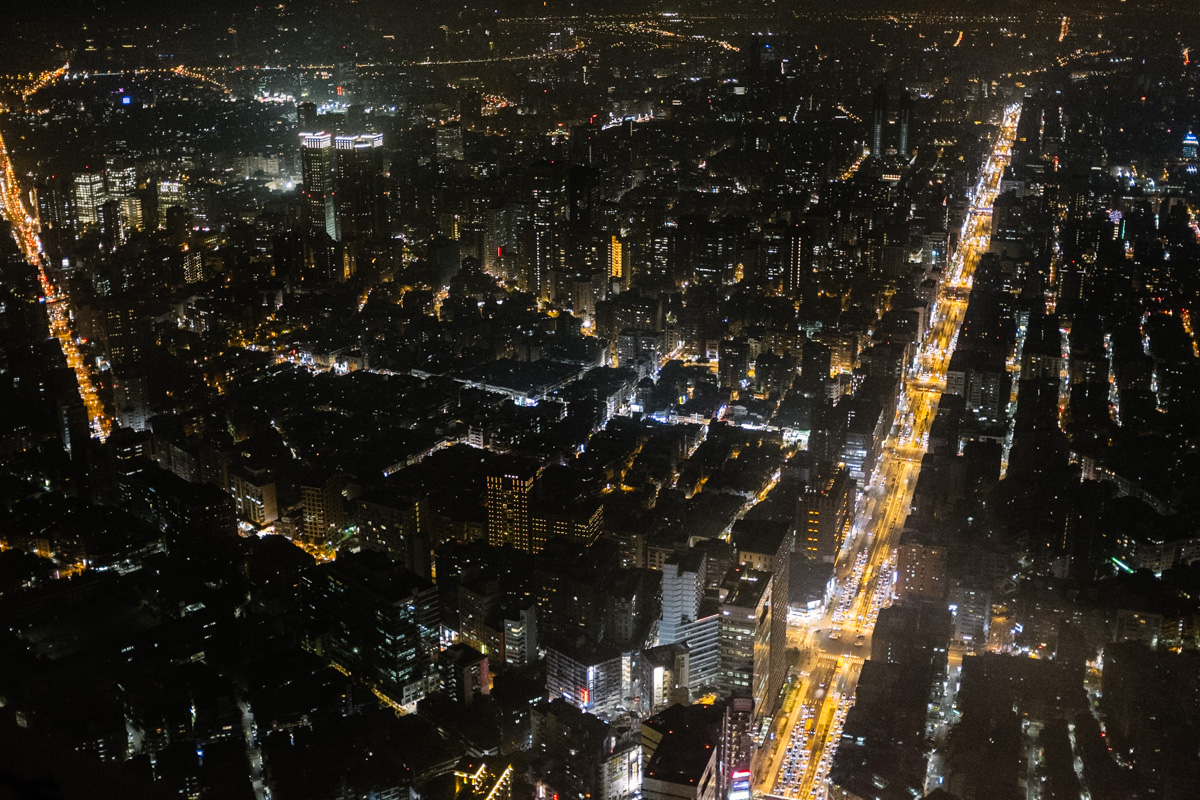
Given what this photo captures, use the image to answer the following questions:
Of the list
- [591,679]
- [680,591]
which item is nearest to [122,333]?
[680,591]

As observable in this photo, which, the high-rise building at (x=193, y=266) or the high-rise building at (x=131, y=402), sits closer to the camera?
the high-rise building at (x=131, y=402)

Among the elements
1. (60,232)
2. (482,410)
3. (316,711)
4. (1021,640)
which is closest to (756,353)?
(482,410)

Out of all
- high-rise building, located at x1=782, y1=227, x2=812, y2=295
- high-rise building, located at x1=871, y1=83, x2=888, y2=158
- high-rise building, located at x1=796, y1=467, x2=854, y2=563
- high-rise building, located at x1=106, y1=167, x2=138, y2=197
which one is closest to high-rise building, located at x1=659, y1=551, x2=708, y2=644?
high-rise building, located at x1=796, y1=467, x2=854, y2=563

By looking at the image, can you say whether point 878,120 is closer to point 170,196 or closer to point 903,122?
point 903,122

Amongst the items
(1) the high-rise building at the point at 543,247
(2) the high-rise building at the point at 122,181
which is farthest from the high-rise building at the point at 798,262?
(2) the high-rise building at the point at 122,181

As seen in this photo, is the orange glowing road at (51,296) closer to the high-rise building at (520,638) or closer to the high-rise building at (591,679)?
the high-rise building at (520,638)
